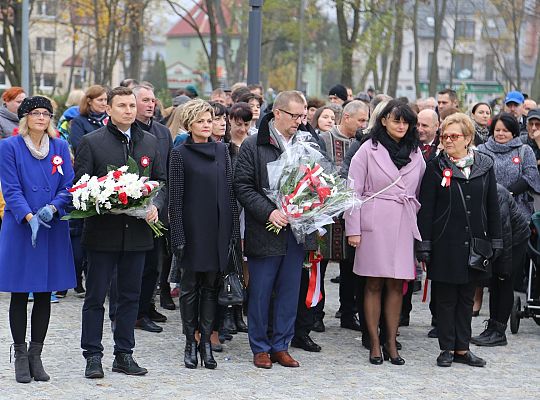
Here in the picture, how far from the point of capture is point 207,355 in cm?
818

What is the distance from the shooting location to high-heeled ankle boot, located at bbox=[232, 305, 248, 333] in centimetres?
969

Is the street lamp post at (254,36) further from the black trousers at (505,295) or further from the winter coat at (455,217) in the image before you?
the winter coat at (455,217)

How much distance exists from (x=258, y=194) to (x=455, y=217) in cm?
169

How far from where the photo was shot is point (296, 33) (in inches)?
1708

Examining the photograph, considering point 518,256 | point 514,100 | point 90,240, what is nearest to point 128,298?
point 90,240

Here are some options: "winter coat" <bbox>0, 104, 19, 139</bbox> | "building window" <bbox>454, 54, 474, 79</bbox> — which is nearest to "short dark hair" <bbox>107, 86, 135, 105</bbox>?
"winter coat" <bbox>0, 104, 19, 139</bbox>

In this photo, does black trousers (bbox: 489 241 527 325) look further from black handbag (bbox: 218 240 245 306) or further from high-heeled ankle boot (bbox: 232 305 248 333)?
black handbag (bbox: 218 240 245 306)

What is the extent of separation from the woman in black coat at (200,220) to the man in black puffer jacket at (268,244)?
0.62ft

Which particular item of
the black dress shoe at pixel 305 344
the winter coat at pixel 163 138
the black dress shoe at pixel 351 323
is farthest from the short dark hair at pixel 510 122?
the winter coat at pixel 163 138

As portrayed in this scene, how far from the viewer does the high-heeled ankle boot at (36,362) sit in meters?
7.58

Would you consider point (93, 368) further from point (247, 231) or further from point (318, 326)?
point (318, 326)

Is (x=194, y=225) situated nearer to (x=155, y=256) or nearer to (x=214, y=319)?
(x=214, y=319)

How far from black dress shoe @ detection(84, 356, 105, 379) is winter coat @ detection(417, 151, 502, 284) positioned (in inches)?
112

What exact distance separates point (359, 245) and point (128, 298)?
205 centimetres
